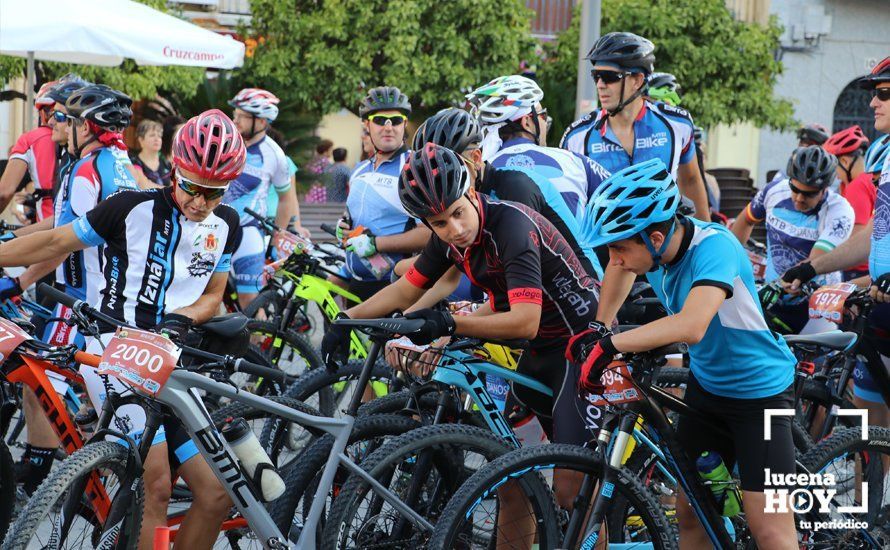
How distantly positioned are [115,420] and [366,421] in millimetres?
924

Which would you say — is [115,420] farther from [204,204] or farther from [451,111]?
[451,111]

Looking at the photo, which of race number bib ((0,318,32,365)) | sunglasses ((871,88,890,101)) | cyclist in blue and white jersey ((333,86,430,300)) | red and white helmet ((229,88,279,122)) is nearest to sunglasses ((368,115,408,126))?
cyclist in blue and white jersey ((333,86,430,300))

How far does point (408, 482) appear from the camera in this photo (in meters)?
4.59

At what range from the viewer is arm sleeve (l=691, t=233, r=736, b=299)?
4180 millimetres

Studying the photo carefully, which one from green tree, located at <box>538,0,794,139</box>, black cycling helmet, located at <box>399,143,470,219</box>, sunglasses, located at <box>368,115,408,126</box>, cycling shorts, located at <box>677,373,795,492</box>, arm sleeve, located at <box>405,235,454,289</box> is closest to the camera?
cycling shorts, located at <box>677,373,795,492</box>

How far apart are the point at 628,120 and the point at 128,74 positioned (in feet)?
47.5

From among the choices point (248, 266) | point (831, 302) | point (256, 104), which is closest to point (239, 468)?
point (831, 302)

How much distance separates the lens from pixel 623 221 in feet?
13.8

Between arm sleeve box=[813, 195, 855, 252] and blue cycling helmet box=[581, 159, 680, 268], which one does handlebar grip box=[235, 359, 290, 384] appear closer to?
blue cycling helmet box=[581, 159, 680, 268]

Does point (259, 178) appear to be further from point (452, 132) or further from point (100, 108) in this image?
point (452, 132)

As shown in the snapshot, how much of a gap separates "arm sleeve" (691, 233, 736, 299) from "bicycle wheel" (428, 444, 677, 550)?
71 centimetres

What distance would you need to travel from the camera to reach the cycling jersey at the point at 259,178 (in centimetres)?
993

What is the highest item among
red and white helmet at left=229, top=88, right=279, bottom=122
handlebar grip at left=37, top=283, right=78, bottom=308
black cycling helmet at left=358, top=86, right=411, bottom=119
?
black cycling helmet at left=358, top=86, right=411, bottom=119

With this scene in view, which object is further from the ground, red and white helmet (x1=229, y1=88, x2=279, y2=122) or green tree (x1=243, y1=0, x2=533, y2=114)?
red and white helmet (x1=229, y1=88, x2=279, y2=122)
